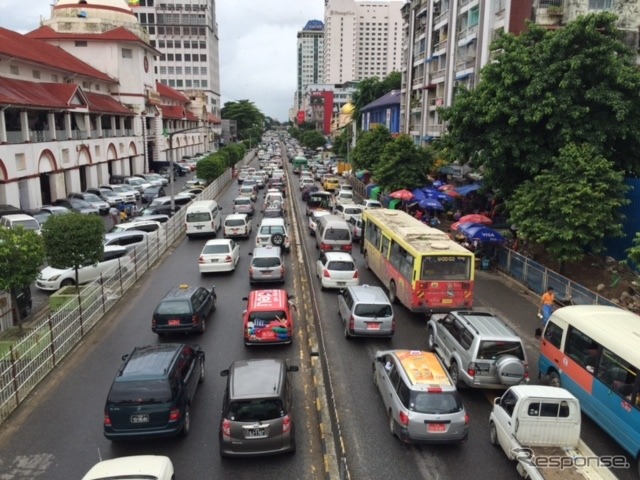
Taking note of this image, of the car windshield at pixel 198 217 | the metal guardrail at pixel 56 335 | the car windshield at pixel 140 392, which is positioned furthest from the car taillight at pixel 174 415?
the car windshield at pixel 198 217

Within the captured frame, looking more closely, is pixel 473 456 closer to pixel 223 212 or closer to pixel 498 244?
pixel 498 244

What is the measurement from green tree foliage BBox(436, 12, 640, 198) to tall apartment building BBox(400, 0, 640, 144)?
3.68m

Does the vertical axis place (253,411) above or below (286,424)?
above

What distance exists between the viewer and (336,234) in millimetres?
27422

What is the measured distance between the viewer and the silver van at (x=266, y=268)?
22.7m

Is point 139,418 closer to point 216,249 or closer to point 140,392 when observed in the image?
point 140,392

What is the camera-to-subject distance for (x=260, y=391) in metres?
10.7

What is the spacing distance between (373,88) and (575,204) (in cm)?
6860

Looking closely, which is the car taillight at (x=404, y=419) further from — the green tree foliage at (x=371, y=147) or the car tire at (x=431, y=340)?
the green tree foliage at (x=371, y=147)

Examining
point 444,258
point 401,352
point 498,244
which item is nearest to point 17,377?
point 401,352

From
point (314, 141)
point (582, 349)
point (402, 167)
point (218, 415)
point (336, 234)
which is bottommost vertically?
point (218, 415)

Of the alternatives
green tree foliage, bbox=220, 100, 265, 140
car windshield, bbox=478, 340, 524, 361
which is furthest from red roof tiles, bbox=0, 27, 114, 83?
green tree foliage, bbox=220, 100, 265, 140

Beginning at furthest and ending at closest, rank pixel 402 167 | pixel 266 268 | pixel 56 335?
pixel 402 167, pixel 266 268, pixel 56 335

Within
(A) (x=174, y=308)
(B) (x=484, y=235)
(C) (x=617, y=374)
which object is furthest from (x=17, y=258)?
(B) (x=484, y=235)
